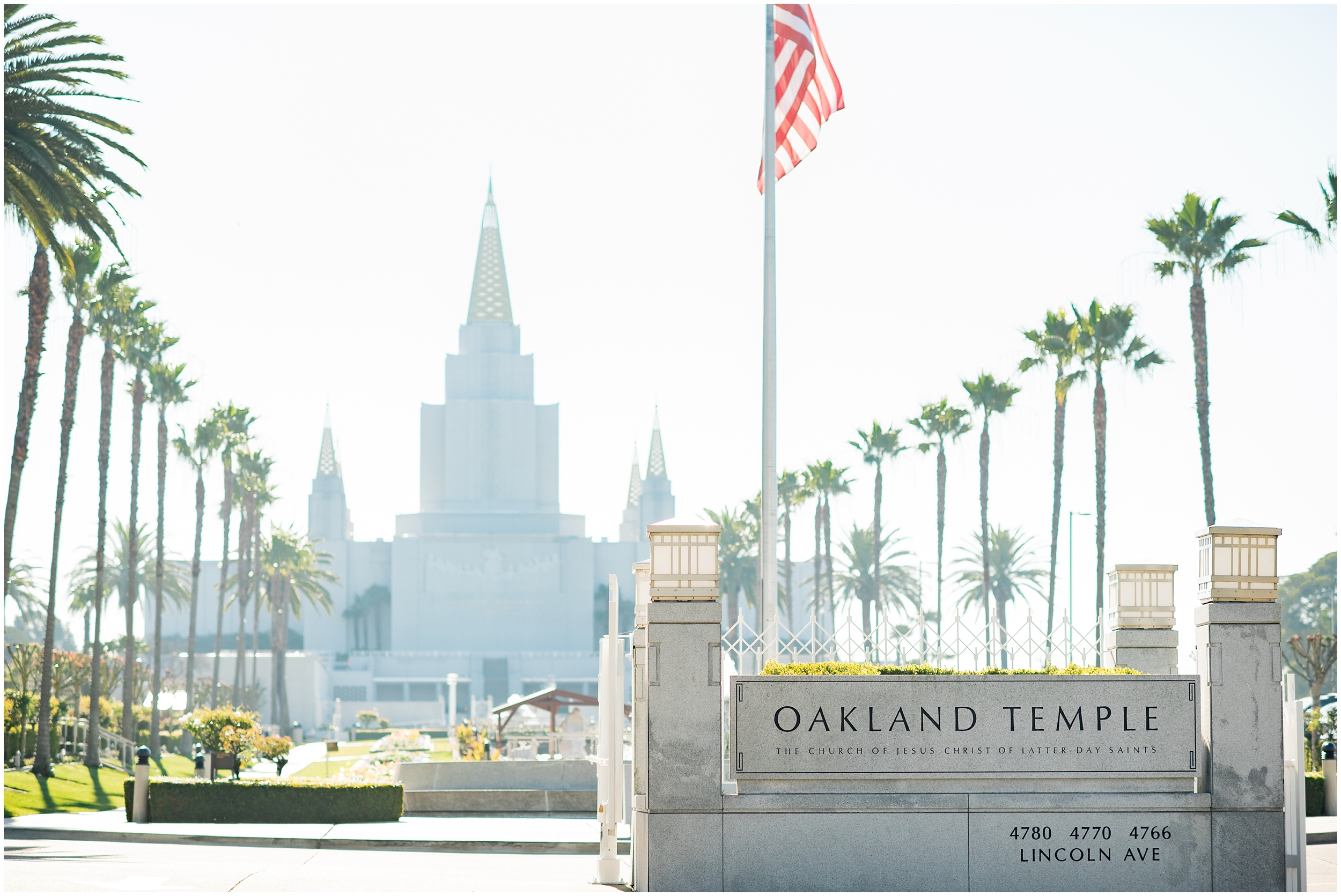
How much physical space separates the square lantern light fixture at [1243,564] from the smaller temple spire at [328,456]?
410 ft

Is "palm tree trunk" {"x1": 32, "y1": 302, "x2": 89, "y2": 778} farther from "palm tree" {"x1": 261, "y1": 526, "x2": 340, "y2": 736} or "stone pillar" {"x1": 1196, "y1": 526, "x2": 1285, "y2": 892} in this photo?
"palm tree" {"x1": 261, "y1": 526, "x2": 340, "y2": 736}

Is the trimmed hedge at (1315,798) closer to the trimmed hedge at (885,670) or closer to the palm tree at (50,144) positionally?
the trimmed hedge at (885,670)

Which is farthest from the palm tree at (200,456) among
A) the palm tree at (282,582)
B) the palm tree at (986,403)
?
the palm tree at (986,403)

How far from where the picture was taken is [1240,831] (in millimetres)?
12859

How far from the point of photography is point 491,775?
26.6 meters

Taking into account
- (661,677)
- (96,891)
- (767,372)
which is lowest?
(96,891)

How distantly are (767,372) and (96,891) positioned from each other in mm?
9521

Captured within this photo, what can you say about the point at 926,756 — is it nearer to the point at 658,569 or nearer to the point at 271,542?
the point at 658,569

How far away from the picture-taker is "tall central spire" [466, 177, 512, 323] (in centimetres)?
Result: 12781

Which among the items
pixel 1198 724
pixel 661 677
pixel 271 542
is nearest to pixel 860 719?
pixel 661 677

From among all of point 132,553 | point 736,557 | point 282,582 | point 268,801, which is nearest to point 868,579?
point 736,557

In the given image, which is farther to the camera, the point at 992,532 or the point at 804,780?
the point at 992,532

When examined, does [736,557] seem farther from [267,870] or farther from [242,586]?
[267,870]

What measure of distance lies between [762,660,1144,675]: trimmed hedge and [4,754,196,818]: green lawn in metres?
15.8
